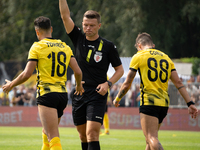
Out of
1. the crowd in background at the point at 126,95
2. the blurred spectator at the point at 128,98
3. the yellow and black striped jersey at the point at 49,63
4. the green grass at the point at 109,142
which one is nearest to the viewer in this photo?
the yellow and black striped jersey at the point at 49,63

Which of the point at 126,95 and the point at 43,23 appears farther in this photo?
the point at 126,95

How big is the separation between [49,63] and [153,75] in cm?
173

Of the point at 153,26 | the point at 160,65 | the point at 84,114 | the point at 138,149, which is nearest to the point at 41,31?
the point at 84,114

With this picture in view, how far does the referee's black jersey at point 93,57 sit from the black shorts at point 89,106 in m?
0.19

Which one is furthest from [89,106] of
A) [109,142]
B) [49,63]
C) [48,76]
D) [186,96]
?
[109,142]

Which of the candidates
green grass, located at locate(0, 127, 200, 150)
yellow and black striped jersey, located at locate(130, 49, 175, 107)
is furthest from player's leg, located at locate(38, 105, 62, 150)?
green grass, located at locate(0, 127, 200, 150)

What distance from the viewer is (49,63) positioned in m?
5.95

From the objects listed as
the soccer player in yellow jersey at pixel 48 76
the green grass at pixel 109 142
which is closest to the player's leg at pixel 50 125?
the soccer player in yellow jersey at pixel 48 76

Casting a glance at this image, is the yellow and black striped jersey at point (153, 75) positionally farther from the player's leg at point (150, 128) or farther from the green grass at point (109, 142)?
the green grass at point (109, 142)

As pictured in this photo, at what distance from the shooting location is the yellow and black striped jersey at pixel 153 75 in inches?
255

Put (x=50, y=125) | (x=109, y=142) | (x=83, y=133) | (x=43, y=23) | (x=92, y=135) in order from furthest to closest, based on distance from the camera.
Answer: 1. (x=109, y=142)
2. (x=83, y=133)
3. (x=92, y=135)
4. (x=43, y=23)
5. (x=50, y=125)

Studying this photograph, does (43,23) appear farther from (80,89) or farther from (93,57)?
(80,89)

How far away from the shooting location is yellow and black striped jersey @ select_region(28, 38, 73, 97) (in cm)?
592

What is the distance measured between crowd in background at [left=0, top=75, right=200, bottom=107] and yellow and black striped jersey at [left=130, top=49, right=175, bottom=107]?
12.6 metres
